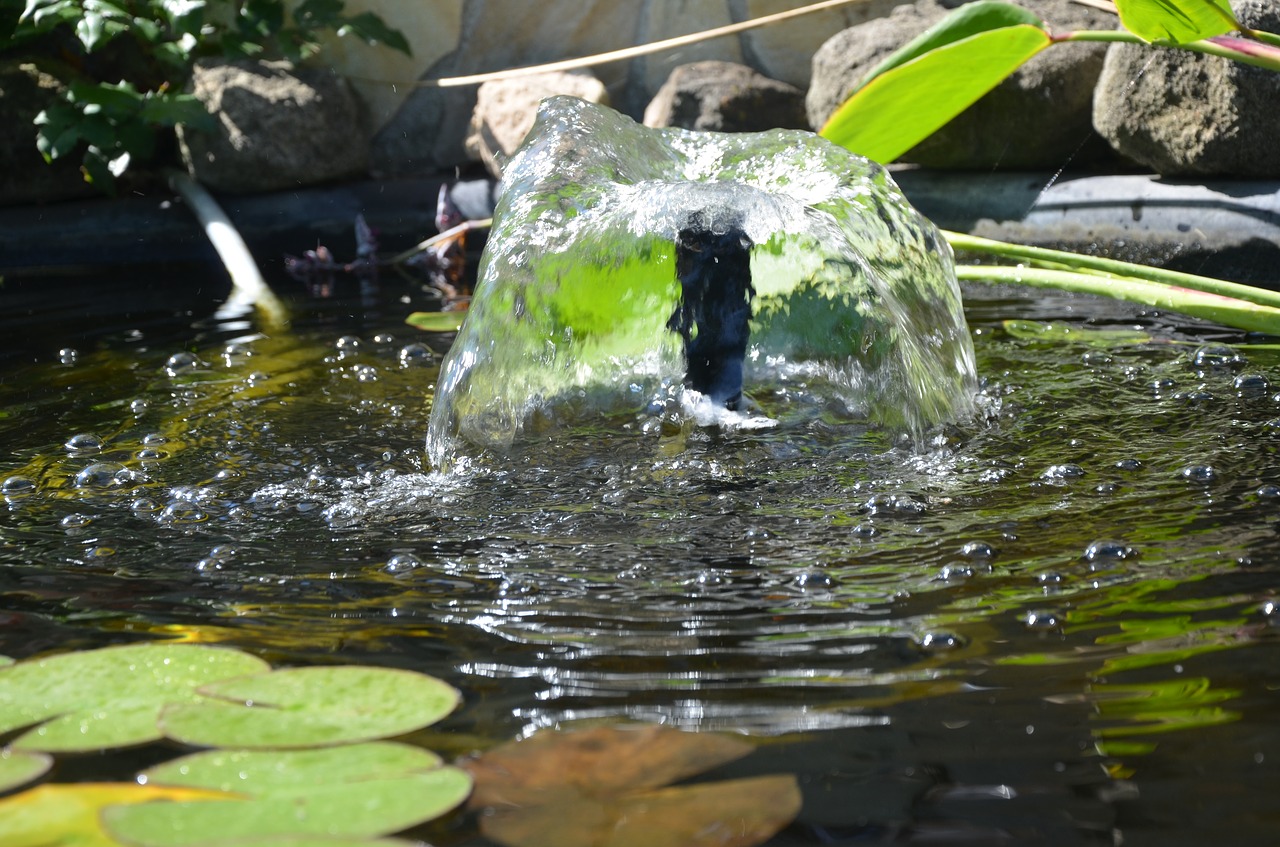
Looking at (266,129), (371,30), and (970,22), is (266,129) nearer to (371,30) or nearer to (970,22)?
(371,30)

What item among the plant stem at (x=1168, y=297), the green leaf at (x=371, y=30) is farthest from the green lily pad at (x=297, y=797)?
the green leaf at (x=371, y=30)

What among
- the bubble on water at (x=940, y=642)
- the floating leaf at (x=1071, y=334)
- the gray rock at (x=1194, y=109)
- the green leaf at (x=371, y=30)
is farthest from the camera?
the green leaf at (x=371, y=30)

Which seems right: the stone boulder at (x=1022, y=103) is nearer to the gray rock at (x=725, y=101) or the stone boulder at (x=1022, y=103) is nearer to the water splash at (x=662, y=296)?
the gray rock at (x=725, y=101)

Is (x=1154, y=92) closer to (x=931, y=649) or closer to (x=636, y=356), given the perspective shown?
(x=636, y=356)

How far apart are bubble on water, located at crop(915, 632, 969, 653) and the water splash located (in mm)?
759

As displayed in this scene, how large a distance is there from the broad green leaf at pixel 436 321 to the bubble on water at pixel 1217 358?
1662 millimetres

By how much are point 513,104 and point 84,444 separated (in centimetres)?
281

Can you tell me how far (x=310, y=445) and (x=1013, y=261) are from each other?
7.01ft

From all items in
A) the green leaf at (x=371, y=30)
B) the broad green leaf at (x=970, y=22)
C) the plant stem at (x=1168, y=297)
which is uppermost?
the green leaf at (x=371, y=30)

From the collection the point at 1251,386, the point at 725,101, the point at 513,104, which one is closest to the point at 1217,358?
the point at 1251,386

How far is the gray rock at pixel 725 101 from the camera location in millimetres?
4105

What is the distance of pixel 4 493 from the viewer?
5.77 ft

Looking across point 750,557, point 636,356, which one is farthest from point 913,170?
point 750,557

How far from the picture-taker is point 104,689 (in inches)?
43.1
